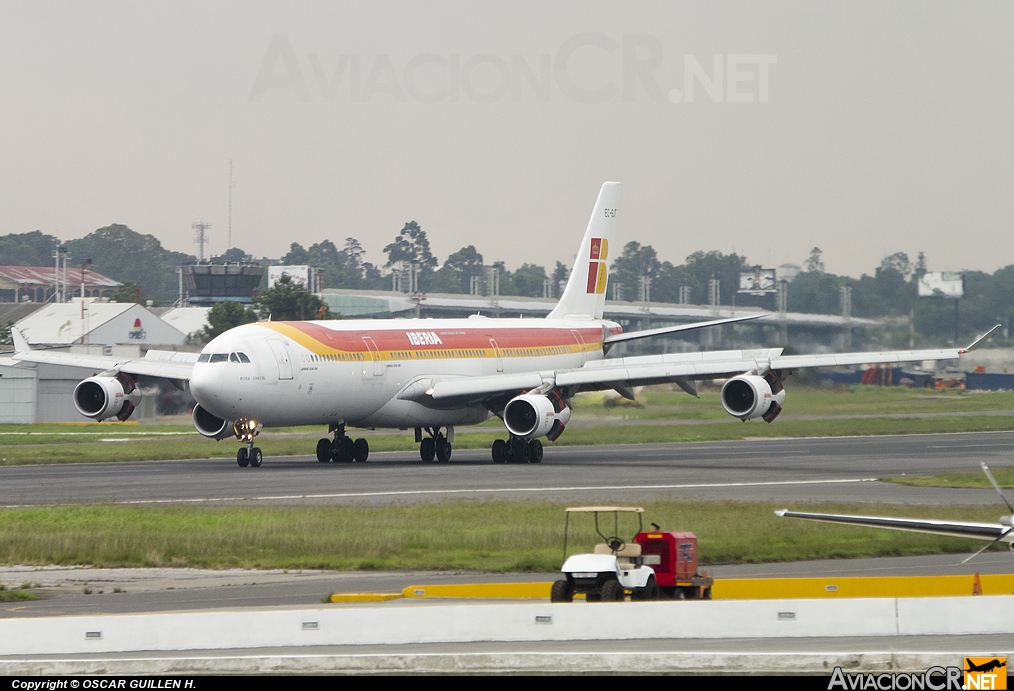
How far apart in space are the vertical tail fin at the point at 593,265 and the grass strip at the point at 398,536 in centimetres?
2822

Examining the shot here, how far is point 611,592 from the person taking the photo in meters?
17.2

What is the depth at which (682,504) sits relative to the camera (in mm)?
32062

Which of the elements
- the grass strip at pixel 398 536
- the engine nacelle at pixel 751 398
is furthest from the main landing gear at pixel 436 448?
the grass strip at pixel 398 536

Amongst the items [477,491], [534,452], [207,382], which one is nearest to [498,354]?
[534,452]

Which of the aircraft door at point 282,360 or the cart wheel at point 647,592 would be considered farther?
the aircraft door at point 282,360

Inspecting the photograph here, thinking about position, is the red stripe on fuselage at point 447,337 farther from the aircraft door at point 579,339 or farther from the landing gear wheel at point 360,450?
the landing gear wheel at point 360,450

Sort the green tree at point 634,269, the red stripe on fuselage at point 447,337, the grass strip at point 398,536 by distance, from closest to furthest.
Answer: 1. the grass strip at point 398,536
2. the red stripe on fuselage at point 447,337
3. the green tree at point 634,269

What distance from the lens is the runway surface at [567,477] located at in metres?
35.2

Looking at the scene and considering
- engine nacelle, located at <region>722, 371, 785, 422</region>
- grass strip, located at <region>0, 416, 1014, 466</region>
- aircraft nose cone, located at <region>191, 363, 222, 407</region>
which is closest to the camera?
aircraft nose cone, located at <region>191, 363, 222, 407</region>

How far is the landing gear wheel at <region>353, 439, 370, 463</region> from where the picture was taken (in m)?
48.4

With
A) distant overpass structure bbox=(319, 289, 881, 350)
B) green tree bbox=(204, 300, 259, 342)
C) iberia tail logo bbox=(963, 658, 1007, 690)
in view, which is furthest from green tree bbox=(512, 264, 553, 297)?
iberia tail logo bbox=(963, 658, 1007, 690)

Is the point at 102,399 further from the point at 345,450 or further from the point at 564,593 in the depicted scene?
the point at 564,593

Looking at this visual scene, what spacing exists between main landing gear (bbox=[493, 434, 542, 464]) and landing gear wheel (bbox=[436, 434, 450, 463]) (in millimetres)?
1990

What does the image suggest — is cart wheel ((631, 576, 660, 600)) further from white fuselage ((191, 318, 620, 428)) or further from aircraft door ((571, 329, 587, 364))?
aircraft door ((571, 329, 587, 364))
